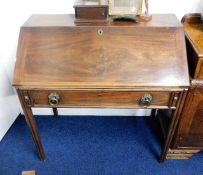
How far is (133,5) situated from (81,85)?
1.77 feet

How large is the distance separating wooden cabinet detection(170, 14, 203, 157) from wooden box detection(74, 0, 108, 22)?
1.68 feet

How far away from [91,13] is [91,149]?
101 centimetres

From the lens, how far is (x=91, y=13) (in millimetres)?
1168

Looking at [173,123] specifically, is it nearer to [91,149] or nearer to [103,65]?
[103,65]

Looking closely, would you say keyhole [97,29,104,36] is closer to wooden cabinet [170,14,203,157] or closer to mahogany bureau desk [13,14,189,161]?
mahogany bureau desk [13,14,189,161]

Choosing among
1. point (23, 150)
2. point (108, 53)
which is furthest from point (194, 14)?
point (23, 150)

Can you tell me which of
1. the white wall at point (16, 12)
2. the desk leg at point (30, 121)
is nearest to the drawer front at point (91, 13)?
the white wall at point (16, 12)

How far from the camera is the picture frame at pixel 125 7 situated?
1150 millimetres

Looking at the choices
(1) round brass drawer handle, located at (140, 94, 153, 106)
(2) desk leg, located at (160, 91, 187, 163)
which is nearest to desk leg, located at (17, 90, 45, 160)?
(1) round brass drawer handle, located at (140, 94, 153, 106)

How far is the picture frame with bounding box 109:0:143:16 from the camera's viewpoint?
1.15 meters

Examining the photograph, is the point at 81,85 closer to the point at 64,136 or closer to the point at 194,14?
the point at 64,136

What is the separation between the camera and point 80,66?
110 cm

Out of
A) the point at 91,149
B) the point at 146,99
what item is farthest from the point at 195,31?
the point at 91,149

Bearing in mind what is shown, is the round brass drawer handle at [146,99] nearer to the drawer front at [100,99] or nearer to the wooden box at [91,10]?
the drawer front at [100,99]
